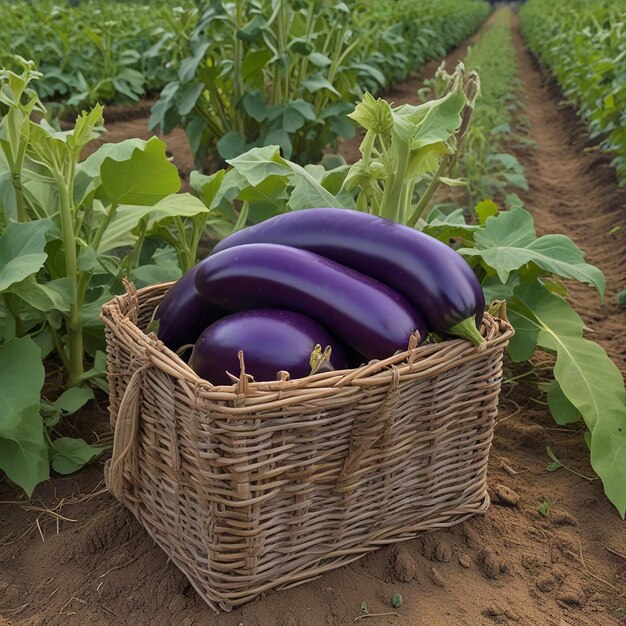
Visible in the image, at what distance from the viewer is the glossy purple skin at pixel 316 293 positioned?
1572 mm

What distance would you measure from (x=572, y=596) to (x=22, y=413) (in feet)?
4.49

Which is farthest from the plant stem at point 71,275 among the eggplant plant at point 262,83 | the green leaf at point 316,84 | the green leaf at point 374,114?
the green leaf at point 316,84

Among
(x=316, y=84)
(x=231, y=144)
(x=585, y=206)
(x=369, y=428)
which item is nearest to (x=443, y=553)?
(x=369, y=428)

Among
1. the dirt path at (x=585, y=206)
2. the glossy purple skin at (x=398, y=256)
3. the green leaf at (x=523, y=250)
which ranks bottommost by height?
the dirt path at (x=585, y=206)

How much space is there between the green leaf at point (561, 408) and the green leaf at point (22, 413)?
1431 mm

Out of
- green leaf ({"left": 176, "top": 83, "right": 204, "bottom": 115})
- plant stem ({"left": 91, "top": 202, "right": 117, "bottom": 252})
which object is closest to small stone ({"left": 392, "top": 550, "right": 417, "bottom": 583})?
plant stem ({"left": 91, "top": 202, "right": 117, "bottom": 252})

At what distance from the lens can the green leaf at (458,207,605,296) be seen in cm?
207

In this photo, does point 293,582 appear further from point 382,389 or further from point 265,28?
point 265,28

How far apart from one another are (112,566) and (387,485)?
2.22 feet

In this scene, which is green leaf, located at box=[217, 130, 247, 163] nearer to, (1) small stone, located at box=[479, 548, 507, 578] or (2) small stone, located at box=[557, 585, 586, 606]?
(1) small stone, located at box=[479, 548, 507, 578]

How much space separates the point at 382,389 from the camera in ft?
4.78

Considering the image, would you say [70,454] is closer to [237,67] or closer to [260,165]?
[260,165]

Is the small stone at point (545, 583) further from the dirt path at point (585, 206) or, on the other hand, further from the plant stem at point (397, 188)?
the dirt path at point (585, 206)

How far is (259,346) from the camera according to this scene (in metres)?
1.52
